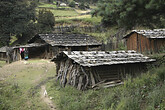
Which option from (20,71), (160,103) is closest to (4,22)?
(20,71)

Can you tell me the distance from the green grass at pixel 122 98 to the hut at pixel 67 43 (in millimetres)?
13382

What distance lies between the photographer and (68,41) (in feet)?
82.1

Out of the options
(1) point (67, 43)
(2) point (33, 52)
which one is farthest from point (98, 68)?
Answer: (2) point (33, 52)

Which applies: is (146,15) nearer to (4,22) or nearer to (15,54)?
(15,54)

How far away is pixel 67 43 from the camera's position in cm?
2447

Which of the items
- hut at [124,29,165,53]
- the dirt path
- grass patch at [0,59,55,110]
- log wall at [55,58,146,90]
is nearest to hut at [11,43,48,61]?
grass patch at [0,59,55,110]

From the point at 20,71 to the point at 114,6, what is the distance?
15105mm

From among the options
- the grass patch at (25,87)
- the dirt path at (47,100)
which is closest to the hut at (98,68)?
the dirt path at (47,100)

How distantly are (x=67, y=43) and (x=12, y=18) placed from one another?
18.3m

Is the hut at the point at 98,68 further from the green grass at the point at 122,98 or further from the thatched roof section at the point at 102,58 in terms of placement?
the green grass at the point at 122,98

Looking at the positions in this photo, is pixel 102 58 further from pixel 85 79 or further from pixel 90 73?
pixel 85 79

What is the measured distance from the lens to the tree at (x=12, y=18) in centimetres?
3450

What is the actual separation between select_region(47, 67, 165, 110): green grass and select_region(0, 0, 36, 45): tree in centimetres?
2837

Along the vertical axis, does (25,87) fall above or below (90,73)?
below
